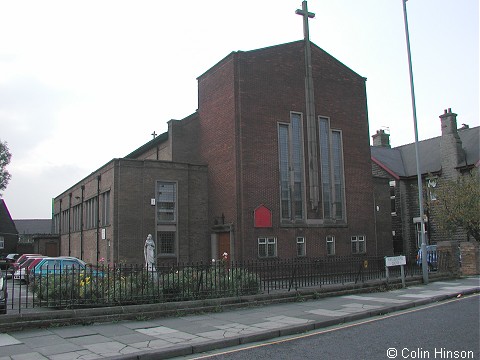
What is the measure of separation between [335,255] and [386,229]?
7.64 metres

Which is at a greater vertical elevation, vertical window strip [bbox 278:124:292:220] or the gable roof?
the gable roof

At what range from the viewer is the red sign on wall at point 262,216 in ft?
80.7

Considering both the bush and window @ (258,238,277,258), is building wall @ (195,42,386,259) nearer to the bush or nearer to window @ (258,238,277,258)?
window @ (258,238,277,258)

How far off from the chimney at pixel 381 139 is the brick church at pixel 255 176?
1919 cm

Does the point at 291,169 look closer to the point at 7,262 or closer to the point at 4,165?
the point at 7,262

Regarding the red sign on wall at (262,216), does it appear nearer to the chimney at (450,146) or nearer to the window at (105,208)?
the window at (105,208)

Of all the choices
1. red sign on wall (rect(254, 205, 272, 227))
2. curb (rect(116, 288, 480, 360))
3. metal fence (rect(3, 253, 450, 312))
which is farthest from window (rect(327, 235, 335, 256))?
curb (rect(116, 288, 480, 360))

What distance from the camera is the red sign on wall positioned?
24.6 meters

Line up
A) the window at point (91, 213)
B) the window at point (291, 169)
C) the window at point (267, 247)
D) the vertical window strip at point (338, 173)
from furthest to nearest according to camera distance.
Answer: the window at point (91, 213)
the vertical window strip at point (338, 173)
the window at point (291, 169)
the window at point (267, 247)

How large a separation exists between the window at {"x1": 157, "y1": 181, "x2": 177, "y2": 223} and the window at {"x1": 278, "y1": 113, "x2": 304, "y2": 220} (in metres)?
6.29

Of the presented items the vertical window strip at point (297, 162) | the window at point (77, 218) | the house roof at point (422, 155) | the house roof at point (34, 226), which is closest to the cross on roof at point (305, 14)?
the vertical window strip at point (297, 162)

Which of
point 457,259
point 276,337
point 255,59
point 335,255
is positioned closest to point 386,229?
point 335,255

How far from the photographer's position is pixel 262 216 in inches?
976

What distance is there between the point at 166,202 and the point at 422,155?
27112mm
